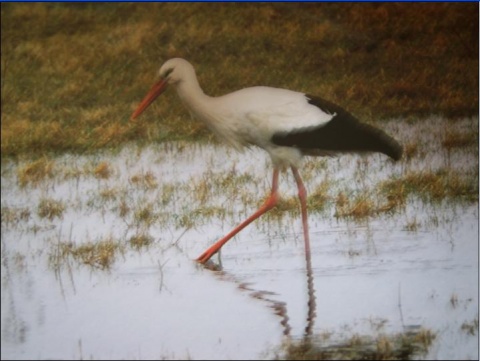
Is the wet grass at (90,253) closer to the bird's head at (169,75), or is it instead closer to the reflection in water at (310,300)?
the bird's head at (169,75)

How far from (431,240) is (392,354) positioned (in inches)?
36.2

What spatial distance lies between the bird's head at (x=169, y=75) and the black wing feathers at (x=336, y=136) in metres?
0.55

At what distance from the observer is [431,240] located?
5.16m

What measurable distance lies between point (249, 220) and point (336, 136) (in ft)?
1.74

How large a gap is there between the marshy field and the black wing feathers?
0.13 meters

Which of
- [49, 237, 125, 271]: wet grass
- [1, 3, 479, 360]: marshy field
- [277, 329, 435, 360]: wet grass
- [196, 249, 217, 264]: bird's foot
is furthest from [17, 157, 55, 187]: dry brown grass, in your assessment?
[277, 329, 435, 360]: wet grass

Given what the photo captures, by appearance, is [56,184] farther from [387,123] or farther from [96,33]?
[387,123]

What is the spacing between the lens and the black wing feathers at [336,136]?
5.03 metres

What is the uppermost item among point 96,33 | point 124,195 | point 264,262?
point 96,33

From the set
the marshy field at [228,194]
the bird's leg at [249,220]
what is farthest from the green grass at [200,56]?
the bird's leg at [249,220]

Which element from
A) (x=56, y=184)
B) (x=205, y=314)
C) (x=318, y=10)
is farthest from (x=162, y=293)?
(x=318, y=10)

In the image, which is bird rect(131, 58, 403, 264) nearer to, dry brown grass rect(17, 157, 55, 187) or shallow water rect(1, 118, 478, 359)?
shallow water rect(1, 118, 478, 359)

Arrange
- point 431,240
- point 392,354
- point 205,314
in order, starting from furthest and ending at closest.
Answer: point 431,240, point 205,314, point 392,354

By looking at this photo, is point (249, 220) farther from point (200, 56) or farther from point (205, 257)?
point (200, 56)
